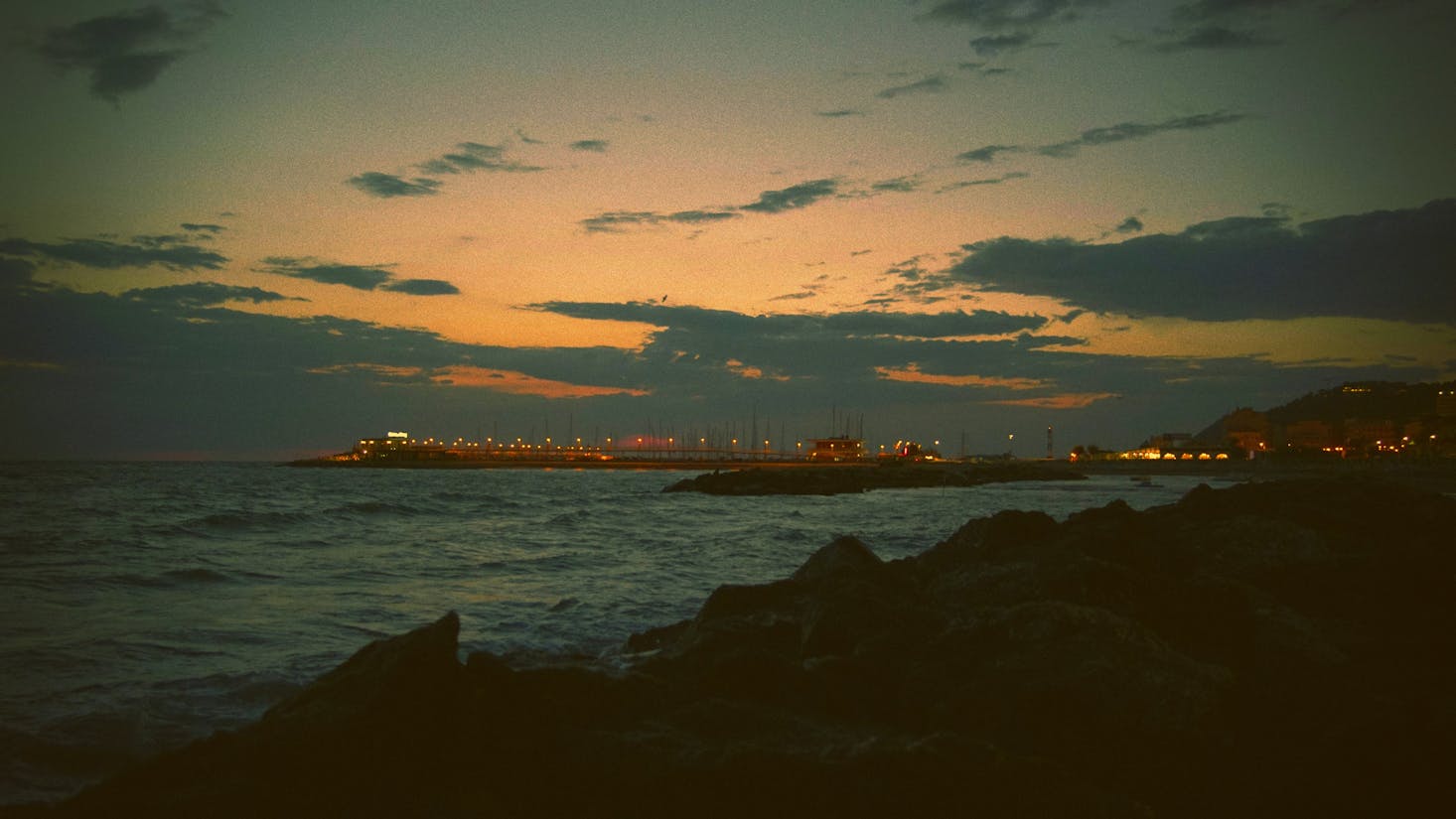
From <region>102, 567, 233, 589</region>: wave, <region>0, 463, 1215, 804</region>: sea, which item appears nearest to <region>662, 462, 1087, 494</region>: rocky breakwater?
<region>0, 463, 1215, 804</region>: sea

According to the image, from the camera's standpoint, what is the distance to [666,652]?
8352 millimetres

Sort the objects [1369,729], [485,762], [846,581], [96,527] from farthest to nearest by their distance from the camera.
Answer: [96,527] < [846,581] < [1369,729] < [485,762]

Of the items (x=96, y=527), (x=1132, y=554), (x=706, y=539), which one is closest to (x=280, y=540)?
(x=96, y=527)

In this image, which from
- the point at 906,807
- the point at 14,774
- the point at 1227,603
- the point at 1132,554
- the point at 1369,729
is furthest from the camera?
the point at 1132,554

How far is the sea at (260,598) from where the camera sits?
24.9ft

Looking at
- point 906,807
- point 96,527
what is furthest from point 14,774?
point 96,527

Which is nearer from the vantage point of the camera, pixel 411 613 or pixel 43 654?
pixel 43 654

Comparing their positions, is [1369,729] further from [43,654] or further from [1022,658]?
[43,654]

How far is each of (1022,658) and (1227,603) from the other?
275 centimetres

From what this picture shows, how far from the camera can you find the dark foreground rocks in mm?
4465

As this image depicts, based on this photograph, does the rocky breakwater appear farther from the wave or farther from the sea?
the wave

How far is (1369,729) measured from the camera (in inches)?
224

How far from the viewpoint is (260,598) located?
45.4 ft

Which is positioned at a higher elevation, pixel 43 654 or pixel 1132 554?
pixel 1132 554
